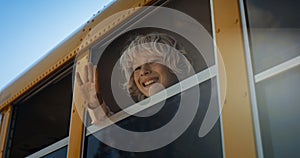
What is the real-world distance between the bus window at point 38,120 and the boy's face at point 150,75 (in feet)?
2.00

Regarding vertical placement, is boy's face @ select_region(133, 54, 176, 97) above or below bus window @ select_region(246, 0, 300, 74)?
above

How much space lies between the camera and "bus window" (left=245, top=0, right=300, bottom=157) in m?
1.02

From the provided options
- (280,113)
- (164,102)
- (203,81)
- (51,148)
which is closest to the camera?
(280,113)

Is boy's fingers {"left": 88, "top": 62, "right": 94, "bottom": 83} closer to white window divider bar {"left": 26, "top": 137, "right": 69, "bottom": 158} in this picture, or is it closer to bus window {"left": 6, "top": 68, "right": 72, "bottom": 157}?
white window divider bar {"left": 26, "top": 137, "right": 69, "bottom": 158}

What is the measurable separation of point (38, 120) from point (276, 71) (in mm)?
1873

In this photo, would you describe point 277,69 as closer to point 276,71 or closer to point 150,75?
point 276,71

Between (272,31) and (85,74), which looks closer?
(272,31)

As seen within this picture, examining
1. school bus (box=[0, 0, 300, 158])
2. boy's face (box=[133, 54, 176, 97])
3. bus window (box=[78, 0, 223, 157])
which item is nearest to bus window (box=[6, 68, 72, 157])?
school bus (box=[0, 0, 300, 158])

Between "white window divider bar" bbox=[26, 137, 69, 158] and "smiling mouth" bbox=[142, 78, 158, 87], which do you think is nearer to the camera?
"smiling mouth" bbox=[142, 78, 158, 87]

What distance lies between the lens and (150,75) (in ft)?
6.00

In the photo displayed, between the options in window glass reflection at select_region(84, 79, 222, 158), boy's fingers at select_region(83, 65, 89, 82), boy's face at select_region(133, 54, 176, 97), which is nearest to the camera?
window glass reflection at select_region(84, 79, 222, 158)

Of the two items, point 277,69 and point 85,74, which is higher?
point 85,74

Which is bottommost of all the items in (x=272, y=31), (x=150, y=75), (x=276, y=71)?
(x=276, y=71)

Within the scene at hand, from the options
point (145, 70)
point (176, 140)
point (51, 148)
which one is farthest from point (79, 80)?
point (176, 140)
